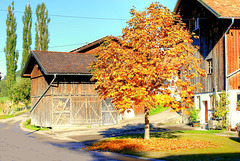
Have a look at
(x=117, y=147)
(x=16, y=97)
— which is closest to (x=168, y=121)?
(x=117, y=147)

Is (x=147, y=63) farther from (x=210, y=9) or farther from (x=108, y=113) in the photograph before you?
(x=108, y=113)

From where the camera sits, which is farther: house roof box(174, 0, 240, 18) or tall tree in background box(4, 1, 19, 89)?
tall tree in background box(4, 1, 19, 89)

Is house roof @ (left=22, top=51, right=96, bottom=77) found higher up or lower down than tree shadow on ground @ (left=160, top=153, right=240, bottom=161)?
higher up

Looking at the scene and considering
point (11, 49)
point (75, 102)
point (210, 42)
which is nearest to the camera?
point (210, 42)

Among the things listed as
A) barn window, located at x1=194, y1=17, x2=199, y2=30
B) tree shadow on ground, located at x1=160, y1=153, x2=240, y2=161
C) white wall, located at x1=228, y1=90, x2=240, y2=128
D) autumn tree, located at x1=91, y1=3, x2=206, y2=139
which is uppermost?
barn window, located at x1=194, y1=17, x2=199, y2=30

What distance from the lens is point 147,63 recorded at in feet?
48.6

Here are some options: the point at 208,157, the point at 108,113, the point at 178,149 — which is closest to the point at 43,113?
the point at 108,113

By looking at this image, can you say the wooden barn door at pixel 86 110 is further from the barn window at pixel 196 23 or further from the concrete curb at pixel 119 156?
the concrete curb at pixel 119 156

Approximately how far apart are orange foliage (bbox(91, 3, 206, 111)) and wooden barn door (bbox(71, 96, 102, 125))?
13588 millimetres

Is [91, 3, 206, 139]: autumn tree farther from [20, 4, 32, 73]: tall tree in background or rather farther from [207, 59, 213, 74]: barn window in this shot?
[20, 4, 32, 73]: tall tree in background

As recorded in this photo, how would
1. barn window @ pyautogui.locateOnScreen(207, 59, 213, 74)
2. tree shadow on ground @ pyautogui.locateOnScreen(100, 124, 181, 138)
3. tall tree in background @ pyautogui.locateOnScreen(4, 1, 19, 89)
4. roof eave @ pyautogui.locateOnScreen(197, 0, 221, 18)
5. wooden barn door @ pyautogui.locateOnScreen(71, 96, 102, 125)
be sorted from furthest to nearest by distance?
tall tree in background @ pyautogui.locateOnScreen(4, 1, 19, 89)
wooden barn door @ pyautogui.locateOnScreen(71, 96, 102, 125)
barn window @ pyautogui.locateOnScreen(207, 59, 213, 74)
roof eave @ pyautogui.locateOnScreen(197, 0, 221, 18)
tree shadow on ground @ pyautogui.locateOnScreen(100, 124, 181, 138)

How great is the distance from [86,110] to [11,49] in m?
27.1

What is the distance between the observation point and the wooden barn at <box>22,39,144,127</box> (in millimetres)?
28453

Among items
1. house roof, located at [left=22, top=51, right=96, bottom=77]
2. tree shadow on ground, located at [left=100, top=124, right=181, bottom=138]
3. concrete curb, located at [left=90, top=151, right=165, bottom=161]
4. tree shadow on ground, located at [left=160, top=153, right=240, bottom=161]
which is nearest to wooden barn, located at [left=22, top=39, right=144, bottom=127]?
house roof, located at [left=22, top=51, right=96, bottom=77]
